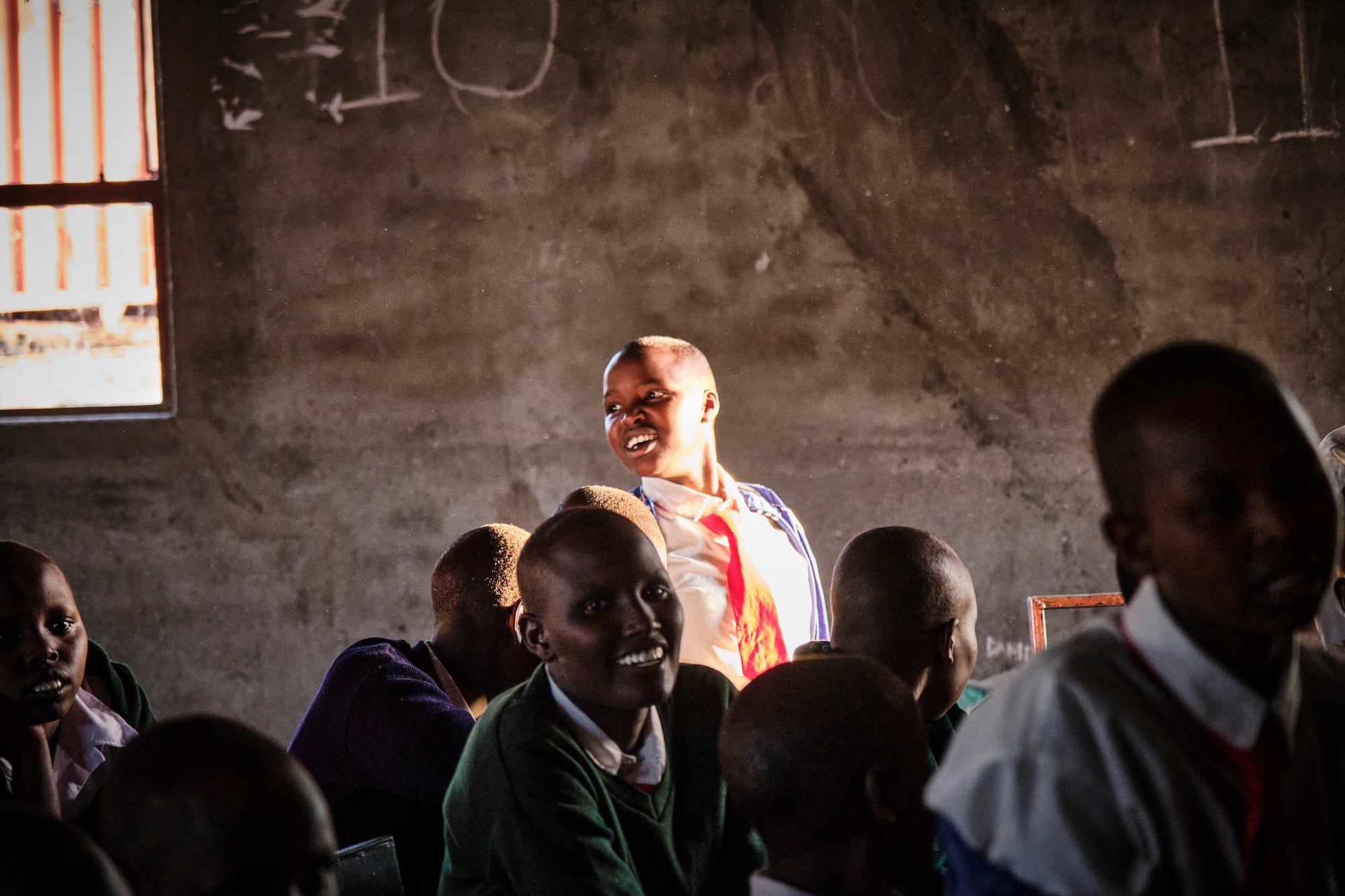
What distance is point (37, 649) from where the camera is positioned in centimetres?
215

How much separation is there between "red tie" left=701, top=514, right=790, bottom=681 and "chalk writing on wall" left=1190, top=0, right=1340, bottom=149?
105 inches

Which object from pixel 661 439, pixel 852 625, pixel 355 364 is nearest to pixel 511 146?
pixel 355 364

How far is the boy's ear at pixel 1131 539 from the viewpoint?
1.06 metres

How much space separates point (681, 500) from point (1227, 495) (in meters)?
2.12

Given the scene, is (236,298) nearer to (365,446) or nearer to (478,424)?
(365,446)

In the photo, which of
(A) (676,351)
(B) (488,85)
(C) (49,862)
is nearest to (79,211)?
(B) (488,85)

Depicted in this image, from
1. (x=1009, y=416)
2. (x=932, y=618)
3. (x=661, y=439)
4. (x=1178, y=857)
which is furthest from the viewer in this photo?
(x=1009, y=416)

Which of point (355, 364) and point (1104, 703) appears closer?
point (1104, 703)

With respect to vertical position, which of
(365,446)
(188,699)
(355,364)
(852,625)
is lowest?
(188,699)

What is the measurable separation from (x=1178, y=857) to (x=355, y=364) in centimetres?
401

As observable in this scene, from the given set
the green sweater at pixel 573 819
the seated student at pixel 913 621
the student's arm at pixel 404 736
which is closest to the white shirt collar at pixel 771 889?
the green sweater at pixel 573 819

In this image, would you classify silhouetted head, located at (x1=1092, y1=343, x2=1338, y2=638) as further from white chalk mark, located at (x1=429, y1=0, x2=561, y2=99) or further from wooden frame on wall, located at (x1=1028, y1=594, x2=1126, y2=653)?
white chalk mark, located at (x1=429, y1=0, x2=561, y2=99)

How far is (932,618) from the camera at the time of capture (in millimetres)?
2094

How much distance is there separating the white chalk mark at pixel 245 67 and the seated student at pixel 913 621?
3424 millimetres
